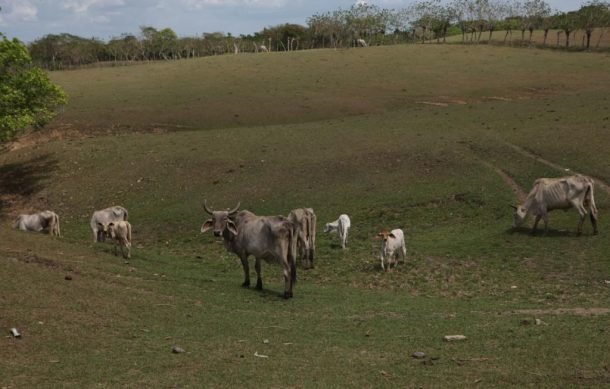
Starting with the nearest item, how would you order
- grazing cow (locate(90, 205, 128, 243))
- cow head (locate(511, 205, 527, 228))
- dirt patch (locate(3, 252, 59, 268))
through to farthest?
1. dirt patch (locate(3, 252, 59, 268))
2. cow head (locate(511, 205, 527, 228))
3. grazing cow (locate(90, 205, 128, 243))

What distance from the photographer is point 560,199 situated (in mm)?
24000

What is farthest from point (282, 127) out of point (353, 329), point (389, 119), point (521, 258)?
point (353, 329)

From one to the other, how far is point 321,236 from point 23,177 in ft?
67.5

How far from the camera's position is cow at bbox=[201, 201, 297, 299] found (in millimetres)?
17156

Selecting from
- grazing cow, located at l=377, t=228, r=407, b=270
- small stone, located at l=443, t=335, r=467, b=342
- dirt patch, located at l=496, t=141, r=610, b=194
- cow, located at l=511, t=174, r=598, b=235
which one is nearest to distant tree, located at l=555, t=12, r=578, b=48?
dirt patch, located at l=496, t=141, r=610, b=194

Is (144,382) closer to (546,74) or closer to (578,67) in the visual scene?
(546,74)

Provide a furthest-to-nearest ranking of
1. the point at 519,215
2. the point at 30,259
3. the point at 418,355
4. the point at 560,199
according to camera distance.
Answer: the point at 519,215 < the point at 560,199 < the point at 30,259 < the point at 418,355

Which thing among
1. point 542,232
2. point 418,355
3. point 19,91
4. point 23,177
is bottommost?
point 23,177

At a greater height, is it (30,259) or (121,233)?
(30,259)

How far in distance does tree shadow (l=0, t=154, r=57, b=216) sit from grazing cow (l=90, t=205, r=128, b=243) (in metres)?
9.24

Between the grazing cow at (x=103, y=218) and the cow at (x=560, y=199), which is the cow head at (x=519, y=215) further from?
the grazing cow at (x=103, y=218)

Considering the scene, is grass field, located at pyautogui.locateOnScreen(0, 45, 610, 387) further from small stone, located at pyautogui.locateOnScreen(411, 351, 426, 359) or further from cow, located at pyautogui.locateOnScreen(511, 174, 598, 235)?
cow, located at pyautogui.locateOnScreen(511, 174, 598, 235)

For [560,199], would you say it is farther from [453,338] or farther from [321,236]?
[453,338]

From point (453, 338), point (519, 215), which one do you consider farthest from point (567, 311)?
point (519, 215)
